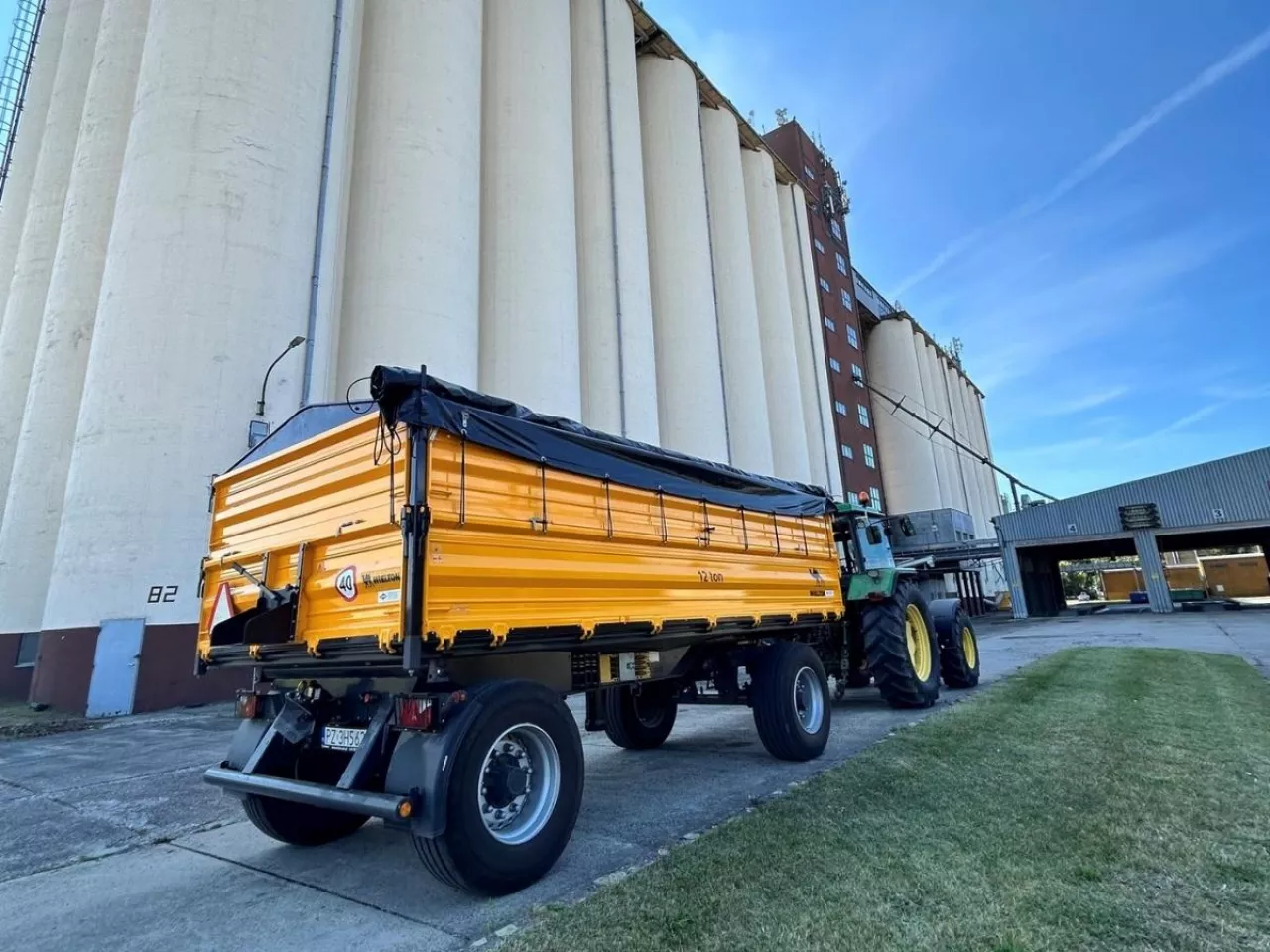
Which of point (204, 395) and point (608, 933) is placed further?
point (204, 395)

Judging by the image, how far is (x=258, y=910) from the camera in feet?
12.1

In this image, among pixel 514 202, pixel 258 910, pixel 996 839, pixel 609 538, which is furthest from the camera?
pixel 514 202

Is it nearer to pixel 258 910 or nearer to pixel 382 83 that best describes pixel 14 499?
pixel 382 83

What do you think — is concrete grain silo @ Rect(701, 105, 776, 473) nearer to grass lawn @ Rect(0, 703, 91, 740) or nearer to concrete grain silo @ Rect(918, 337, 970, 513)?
grass lawn @ Rect(0, 703, 91, 740)

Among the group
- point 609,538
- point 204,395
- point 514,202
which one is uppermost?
point 514,202

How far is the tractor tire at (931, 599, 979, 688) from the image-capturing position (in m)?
11.1

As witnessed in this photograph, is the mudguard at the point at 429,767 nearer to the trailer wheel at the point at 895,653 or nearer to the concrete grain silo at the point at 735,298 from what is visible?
the trailer wheel at the point at 895,653

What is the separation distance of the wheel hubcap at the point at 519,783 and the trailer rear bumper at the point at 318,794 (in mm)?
483

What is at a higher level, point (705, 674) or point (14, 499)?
point (14, 499)

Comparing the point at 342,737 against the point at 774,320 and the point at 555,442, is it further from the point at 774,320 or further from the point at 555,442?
the point at 774,320

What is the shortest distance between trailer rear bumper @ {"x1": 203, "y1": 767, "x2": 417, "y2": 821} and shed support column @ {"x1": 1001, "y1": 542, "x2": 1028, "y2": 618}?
3796cm

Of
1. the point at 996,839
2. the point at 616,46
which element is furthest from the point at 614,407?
the point at 996,839

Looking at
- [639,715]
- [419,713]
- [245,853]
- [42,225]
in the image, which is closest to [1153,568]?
[639,715]

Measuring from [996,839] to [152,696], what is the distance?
13537 mm
